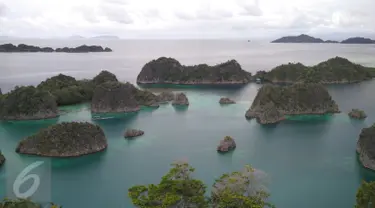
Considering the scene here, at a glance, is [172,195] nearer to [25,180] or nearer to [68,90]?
[25,180]

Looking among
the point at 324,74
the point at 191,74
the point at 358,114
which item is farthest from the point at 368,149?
the point at 191,74

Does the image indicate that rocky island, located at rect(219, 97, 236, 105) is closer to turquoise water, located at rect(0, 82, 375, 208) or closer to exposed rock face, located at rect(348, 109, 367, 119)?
turquoise water, located at rect(0, 82, 375, 208)

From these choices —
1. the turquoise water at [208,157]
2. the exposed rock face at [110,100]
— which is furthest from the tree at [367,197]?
the exposed rock face at [110,100]

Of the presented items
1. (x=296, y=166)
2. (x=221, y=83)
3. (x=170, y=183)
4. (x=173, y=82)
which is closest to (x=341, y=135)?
(x=296, y=166)

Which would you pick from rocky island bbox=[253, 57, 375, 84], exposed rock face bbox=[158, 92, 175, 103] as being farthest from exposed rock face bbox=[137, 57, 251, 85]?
exposed rock face bbox=[158, 92, 175, 103]

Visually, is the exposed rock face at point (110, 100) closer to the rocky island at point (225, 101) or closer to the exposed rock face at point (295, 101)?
the rocky island at point (225, 101)
